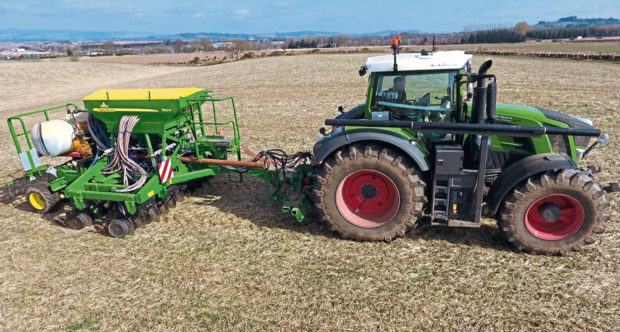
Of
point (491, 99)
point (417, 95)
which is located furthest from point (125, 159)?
point (491, 99)

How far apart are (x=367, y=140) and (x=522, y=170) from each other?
2.02 m

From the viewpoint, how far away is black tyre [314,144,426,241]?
533cm

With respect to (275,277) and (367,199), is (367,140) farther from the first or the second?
(275,277)

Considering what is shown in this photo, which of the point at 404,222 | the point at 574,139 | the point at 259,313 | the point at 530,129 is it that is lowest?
the point at 259,313

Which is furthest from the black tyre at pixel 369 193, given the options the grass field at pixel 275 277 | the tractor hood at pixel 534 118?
the tractor hood at pixel 534 118

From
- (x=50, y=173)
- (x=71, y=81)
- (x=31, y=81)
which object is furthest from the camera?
(x=71, y=81)

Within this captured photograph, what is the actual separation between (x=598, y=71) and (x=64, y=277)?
30.2 m

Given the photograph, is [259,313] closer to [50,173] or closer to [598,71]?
[50,173]

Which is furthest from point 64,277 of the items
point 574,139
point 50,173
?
point 574,139

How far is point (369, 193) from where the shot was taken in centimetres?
568

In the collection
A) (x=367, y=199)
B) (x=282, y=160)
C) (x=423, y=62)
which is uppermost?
(x=423, y=62)

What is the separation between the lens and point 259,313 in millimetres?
4426

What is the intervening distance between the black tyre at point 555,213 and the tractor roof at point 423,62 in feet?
5.90

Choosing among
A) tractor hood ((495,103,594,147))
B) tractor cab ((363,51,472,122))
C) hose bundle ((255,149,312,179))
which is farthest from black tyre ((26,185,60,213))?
tractor hood ((495,103,594,147))
